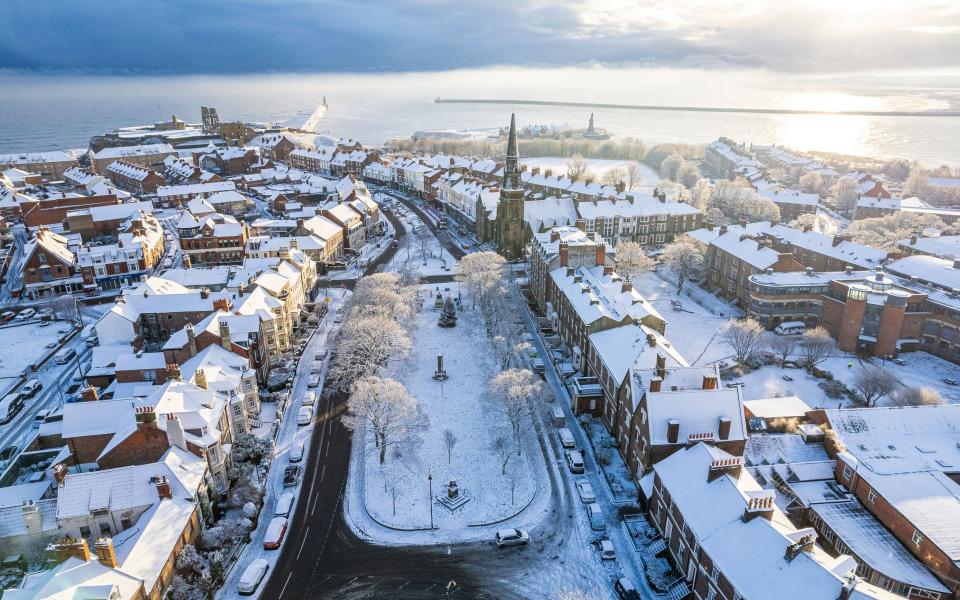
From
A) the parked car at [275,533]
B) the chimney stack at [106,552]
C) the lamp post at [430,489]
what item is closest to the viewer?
the chimney stack at [106,552]

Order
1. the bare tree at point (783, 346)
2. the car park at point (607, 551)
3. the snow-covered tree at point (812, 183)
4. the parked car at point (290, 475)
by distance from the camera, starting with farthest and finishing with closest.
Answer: the snow-covered tree at point (812, 183) < the bare tree at point (783, 346) < the parked car at point (290, 475) < the car park at point (607, 551)

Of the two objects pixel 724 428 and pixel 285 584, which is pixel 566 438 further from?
pixel 285 584

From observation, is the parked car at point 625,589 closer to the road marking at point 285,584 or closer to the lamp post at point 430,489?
the lamp post at point 430,489

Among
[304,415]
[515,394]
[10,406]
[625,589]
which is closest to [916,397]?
[625,589]

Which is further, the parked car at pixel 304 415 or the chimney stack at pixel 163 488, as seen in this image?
the parked car at pixel 304 415

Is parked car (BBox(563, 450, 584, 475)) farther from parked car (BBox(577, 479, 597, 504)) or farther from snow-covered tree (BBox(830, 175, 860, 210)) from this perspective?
snow-covered tree (BBox(830, 175, 860, 210))

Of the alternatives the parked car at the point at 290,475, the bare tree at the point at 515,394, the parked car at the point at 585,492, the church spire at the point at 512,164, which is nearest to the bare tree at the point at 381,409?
the parked car at the point at 290,475

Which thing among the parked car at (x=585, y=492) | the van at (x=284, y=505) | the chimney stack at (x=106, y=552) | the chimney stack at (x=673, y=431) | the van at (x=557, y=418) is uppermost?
the chimney stack at (x=673, y=431)

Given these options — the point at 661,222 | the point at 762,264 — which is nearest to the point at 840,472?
the point at 762,264
